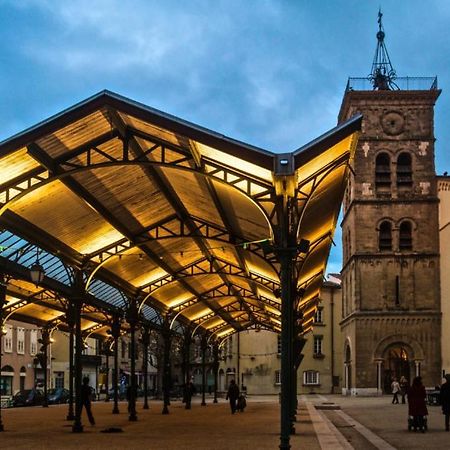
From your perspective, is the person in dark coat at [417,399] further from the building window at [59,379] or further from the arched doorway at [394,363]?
the building window at [59,379]

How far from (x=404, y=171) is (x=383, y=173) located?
1.70 meters

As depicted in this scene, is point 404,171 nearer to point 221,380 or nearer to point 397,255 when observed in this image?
point 397,255

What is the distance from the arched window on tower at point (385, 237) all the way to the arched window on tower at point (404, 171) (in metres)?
3.35

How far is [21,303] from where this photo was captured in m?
44.1

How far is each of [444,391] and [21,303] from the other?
24125 mm

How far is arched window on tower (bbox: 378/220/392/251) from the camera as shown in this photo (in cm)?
7275

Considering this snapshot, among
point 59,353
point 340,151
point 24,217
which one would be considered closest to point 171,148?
point 340,151

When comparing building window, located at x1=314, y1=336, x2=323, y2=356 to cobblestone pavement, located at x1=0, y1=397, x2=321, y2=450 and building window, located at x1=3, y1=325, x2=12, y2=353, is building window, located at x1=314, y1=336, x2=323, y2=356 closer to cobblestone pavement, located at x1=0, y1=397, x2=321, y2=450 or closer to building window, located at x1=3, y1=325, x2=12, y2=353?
building window, located at x1=3, y1=325, x2=12, y2=353

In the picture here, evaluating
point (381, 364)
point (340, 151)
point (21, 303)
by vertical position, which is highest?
point (340, 151)

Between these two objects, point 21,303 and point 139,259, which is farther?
point 21,303

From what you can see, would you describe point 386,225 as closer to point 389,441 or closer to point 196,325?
point 196,325

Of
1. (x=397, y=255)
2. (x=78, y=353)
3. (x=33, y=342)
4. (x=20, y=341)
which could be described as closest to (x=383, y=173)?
(x=397, y=255)

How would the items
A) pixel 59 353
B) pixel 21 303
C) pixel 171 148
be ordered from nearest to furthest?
pixel 171 148 → pixel 21 303 → pixel 59 353

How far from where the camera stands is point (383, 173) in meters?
73.6
